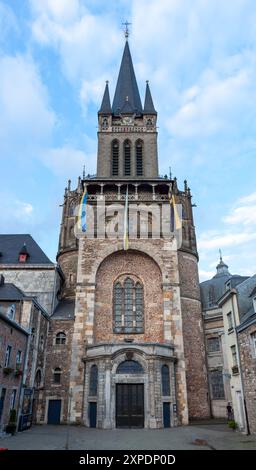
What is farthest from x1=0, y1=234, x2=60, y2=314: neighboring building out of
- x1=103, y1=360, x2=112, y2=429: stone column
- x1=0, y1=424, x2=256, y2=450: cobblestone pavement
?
x1=0, y1=424, x2=256, y2=450: cobblestone pavement

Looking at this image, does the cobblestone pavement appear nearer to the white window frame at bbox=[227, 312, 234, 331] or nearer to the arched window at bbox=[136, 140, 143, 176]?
the white window frame at bbox=[227, 312, 234, 331]

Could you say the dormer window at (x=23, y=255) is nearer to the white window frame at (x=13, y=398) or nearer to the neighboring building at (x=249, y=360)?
the white window frame at (x=13, y=398)

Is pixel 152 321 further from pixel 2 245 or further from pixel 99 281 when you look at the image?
pixel 2 245

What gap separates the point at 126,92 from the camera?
1588 inches

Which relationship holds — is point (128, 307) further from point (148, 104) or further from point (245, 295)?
point (148, 104)

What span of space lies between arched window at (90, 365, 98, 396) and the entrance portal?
1.36 m

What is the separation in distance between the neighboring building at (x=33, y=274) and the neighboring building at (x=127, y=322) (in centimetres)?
146

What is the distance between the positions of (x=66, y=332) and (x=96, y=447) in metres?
12.5

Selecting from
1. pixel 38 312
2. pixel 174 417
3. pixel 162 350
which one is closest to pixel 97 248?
pixel 38 312

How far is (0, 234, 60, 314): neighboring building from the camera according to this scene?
2612cm

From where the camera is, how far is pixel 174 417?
793 inches

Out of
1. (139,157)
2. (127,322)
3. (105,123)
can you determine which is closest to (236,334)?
(127,322)

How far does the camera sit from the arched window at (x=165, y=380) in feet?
67.3

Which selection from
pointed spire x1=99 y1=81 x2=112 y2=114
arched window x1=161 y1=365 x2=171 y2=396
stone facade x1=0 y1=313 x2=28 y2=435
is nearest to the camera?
stone facade x1=0 y1=313 x2=28 y2=435
